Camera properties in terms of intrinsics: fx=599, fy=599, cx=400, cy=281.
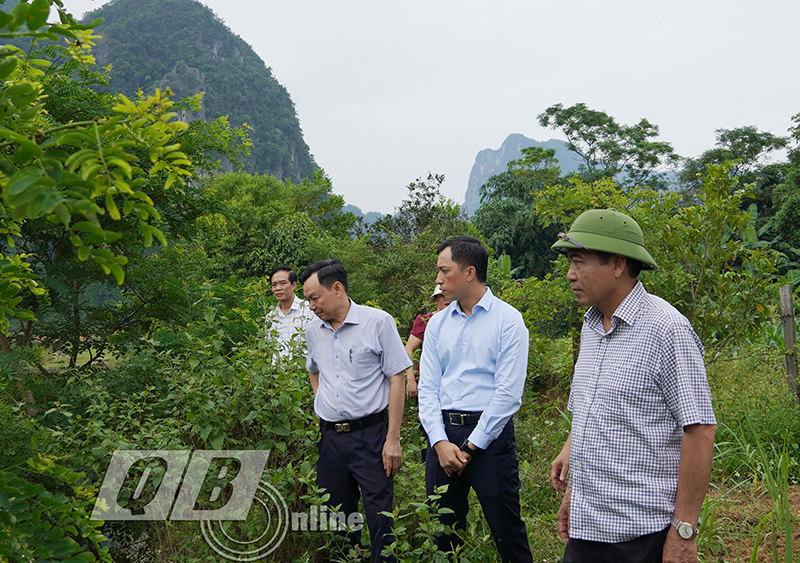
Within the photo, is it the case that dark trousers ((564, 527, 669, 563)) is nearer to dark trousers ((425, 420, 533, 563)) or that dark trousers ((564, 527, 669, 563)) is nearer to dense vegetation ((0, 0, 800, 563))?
dense vegetation ((0, 0, 800, 563))

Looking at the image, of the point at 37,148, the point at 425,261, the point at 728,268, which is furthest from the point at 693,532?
the point at 425,261

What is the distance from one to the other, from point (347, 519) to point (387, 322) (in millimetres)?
1056

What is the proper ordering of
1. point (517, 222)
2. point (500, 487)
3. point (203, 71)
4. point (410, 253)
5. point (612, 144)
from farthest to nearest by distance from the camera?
point (203, 71)
point (612, 144)
point (517, 222)
point (410, 253)
point (500, 487)

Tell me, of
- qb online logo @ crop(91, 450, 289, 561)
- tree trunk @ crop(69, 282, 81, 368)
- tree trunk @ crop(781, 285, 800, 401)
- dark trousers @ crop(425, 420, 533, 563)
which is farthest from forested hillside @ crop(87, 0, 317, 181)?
dark trousers @ crop(425, 420, 533, 563)

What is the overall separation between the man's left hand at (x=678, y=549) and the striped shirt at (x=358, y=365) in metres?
1.62

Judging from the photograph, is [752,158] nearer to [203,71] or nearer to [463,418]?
[463,418]

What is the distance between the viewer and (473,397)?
9.73 feet

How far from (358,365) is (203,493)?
39.6 inches

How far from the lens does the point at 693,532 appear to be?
1.83 m

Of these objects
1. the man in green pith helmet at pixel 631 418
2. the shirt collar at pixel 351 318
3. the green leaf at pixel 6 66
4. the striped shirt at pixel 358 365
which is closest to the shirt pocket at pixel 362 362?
the striped shirt at pixel 358 365

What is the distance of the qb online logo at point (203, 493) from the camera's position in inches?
118

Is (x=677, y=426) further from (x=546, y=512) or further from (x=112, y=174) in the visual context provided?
(x=546, y=512)

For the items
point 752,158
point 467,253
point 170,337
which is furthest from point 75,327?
point 752,158

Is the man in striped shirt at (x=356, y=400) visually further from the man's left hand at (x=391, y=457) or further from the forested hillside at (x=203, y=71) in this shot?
the forested hillside at (x=203, y=71)
